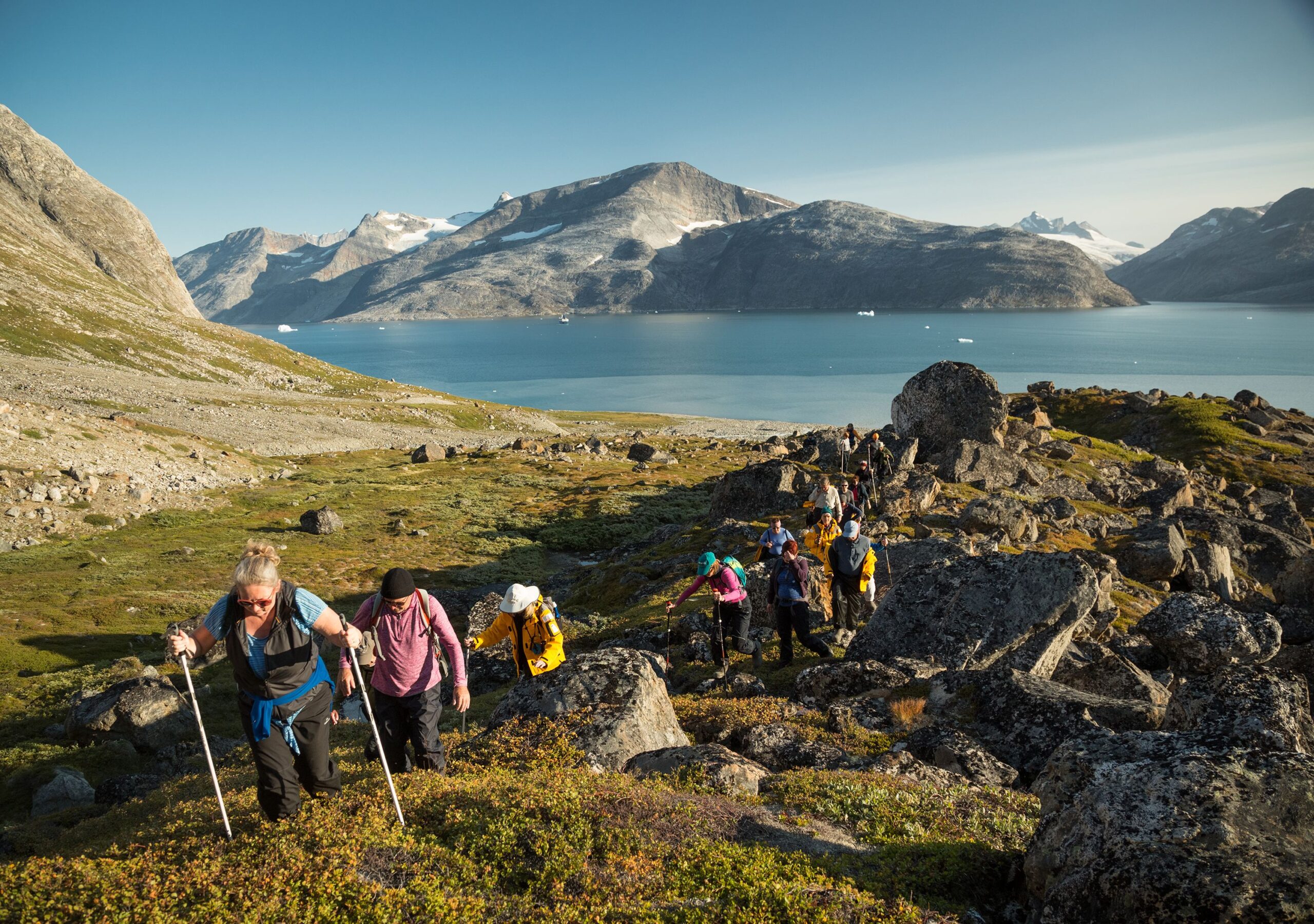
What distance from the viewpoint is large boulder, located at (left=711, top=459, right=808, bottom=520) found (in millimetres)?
34000

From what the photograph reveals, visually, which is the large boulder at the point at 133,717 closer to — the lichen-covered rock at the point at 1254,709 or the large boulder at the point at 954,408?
the lichen-covered rock at the point at 1254,709

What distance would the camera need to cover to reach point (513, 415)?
3834 inches

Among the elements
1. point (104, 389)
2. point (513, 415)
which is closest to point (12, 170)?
point (104, 389)

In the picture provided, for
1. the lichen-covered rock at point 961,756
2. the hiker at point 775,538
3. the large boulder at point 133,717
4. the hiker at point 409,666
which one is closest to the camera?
the hiker at point 409,666

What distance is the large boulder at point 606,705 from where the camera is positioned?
9836 millimetres

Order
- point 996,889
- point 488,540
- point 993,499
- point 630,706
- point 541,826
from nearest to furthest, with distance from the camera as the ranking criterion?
point 996,889
point 541,826
point 630,706
point 993,499
point 488,540

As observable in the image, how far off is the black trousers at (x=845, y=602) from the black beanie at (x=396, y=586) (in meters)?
11.4

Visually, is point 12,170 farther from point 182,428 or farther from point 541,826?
point 541,826

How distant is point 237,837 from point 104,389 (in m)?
85.5

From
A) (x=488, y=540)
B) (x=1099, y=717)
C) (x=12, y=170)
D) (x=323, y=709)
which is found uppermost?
(x=12, y=170)

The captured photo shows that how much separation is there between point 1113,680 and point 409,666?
40.7ft

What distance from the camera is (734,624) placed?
15.7 meters

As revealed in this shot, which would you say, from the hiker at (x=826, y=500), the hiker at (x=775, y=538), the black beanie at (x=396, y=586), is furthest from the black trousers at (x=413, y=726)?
the hiker at (x=826, y=500)

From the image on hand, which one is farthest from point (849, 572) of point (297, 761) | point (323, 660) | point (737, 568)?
point (297, 761)
